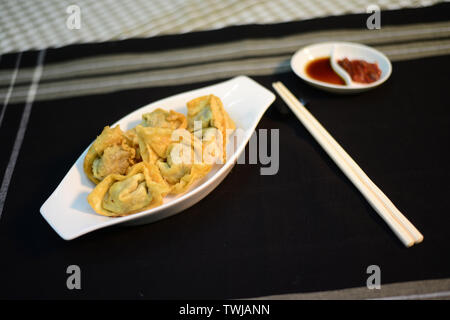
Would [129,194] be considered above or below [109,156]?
below

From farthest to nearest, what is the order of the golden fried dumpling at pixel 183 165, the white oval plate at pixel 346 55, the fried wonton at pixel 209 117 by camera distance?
the white oval plate at pixel 346 55 → the fried wonton at pixel 209 117 → the golden fried dumpling at pixel 183 165

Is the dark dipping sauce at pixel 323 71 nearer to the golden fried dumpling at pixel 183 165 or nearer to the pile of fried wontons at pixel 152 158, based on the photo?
the pile of fried wontons at pixel 152 158

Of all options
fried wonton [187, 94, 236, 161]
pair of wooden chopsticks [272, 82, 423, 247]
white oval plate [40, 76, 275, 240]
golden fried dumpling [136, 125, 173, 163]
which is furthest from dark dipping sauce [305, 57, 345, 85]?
golden fried dumpling [136, 125, 173, 163]

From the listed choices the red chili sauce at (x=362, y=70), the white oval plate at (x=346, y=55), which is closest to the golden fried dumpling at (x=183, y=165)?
the white oval plate at (x=346, y=55)

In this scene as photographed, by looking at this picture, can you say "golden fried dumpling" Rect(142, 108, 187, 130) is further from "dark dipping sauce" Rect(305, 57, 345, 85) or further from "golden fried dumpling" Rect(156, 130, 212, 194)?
"dark dipping sauce" Rect(305, 57, 345, 85)

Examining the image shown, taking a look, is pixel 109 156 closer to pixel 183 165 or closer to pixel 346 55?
pixel 183 165

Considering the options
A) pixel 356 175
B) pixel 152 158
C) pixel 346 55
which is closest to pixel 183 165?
pixel 152 158

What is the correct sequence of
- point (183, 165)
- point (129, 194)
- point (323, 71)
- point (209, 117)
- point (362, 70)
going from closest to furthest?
point (129, 194) < point (183, 165) < point (209, 117) < point (362, 70) < point (323, 71)
